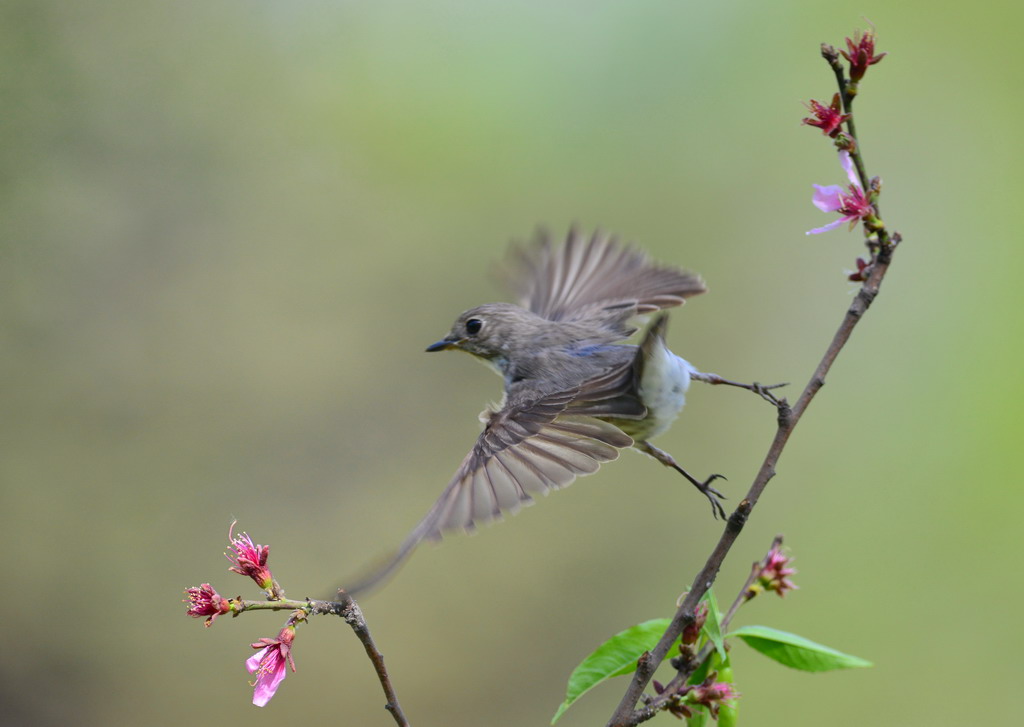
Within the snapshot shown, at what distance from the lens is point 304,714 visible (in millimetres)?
5973

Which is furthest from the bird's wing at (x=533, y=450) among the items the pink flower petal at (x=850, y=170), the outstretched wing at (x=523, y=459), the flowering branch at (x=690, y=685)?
the pink flower petal at (x=850, y=170)

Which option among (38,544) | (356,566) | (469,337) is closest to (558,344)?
(469,337)

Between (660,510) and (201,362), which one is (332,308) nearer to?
(201,362)

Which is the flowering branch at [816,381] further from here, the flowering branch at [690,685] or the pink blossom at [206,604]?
the pink blossom at [206,604]

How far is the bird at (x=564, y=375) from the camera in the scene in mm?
2496

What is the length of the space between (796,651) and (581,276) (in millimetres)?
2654

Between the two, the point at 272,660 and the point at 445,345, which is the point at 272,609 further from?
the point at 445,345

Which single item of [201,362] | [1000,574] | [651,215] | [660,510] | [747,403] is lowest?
[1000,574]

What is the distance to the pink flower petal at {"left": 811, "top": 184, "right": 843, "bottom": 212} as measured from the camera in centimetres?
203

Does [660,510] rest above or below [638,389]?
above

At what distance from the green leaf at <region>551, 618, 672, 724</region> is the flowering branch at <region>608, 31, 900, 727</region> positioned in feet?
0.31

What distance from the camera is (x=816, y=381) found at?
192 centimetres

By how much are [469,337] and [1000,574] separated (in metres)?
3.85

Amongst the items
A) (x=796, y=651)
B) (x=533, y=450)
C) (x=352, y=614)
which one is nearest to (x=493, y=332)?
(x=533, y=450)
